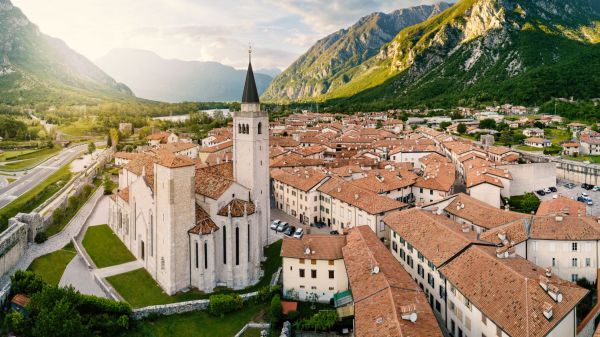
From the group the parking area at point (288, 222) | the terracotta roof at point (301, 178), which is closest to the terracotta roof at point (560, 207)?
the parking area at point (288, 222)

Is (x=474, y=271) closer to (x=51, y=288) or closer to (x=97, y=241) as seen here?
(x=51, y=288)

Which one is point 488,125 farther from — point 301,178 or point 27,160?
point 27,160

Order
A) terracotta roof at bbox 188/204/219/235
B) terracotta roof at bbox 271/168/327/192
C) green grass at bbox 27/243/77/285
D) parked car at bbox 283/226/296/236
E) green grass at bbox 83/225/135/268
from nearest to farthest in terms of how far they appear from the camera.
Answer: terracotta roof at bbox 188/204/219/235 → green grass at bbox 27/243/77/285 → green grass at bbox 83/225/135/268 → parked car at bbox 283/226/296/236 → terracotta roof at bbox 271/168/327/192

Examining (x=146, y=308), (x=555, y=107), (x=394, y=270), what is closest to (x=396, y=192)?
(x=394, y=270)

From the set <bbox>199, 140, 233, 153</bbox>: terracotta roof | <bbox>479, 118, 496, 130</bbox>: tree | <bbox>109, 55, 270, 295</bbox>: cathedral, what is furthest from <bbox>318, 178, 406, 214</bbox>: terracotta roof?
<bbox>479, 118, 496, 130</bbox>: tree

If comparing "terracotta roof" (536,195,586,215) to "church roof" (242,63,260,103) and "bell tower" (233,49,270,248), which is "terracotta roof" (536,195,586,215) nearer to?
"bell tower" (233,49,270,248)

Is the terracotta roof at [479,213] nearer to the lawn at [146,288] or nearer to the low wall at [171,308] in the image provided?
the lawn at [146,288]

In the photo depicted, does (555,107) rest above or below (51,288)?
above
